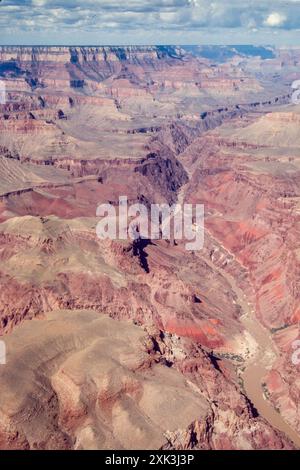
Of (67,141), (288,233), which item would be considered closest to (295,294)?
(288,233)

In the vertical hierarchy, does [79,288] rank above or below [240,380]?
above

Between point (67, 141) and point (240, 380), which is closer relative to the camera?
point (240, 380)

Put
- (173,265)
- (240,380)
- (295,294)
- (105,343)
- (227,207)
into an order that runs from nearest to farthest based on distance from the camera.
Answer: (105,343)
(240,380)
(295,294)
(173,265)
(227,207)

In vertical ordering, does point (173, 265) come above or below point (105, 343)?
below

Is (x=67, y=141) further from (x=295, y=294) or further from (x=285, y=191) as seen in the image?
(x=295, y=294)

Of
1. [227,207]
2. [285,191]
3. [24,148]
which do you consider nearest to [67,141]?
[24,148]
